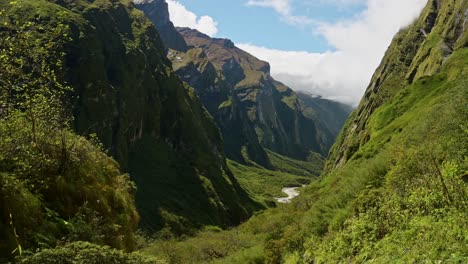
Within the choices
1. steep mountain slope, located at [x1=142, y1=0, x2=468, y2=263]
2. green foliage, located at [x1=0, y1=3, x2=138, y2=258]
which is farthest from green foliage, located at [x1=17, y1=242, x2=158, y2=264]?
steep mountain slope, located at [x1=142, y1=0, x2=468, y2=263]

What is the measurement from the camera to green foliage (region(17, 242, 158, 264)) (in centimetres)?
1531

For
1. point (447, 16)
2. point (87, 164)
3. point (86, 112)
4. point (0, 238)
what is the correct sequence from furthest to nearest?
point (86, 112) → point (447, 16) → point (87, 164) → point (0, 238)

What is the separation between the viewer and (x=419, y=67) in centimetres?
17012

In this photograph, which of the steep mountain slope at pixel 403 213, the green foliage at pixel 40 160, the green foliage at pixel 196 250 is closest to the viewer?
the steep mountain slope at pixel 403 213

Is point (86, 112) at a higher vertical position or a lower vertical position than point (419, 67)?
lower

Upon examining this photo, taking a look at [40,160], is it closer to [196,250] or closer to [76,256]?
[76,256]

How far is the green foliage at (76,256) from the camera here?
50.2 feet

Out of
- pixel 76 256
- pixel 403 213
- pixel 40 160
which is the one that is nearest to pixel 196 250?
pixel 40 160

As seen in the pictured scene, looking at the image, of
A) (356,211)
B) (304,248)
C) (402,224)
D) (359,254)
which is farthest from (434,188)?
(304,248)

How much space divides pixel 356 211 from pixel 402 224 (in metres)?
6.86

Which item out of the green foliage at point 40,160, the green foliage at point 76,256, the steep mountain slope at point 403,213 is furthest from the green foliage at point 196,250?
the green foliage at point 76,256

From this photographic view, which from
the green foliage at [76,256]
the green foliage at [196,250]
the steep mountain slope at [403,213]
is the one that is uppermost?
the steep mountain slope at [403,213]

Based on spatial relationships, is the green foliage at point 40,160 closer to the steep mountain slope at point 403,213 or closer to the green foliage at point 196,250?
the steep mountain slope at point 403,213

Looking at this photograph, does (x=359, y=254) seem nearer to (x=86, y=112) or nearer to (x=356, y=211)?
(x=356, y=211)
